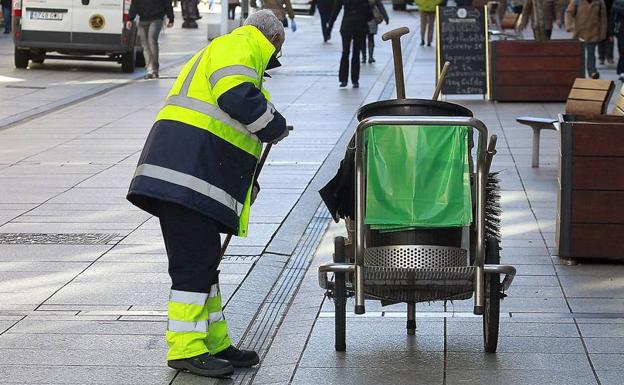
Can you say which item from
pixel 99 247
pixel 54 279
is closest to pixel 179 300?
pixel 54 279

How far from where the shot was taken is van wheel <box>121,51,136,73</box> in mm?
22634

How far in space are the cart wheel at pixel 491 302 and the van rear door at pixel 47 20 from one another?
16.9m

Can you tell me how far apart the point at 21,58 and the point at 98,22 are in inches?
65.9

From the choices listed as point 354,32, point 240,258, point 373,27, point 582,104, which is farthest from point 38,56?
point 240,258

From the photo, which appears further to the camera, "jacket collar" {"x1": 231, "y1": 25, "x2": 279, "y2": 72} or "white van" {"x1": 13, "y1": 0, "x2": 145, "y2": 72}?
"white van" {"x1": 13, "y1": 0, "x2": 145, "y2": 72}

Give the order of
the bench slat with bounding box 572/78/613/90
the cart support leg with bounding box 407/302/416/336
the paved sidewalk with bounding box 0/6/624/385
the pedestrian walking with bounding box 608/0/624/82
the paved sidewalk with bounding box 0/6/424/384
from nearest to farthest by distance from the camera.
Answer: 1. the paved sidewalk with bounding box 0/6/624/385
2. the paved sidewalk with bounding box 0/6/424/384
3. the cart support leg with bounding box 407/302/416/336
4. the bench slat with bounding box 572/78/613/90
5. the pedestrian walking with bounding box 608/0/624/82

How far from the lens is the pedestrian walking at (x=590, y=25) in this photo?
2039 centimetres

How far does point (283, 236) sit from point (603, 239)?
236 cm

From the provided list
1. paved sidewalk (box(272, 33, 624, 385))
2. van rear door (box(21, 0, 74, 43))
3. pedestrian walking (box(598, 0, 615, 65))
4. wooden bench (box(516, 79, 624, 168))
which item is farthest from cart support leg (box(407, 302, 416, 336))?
pedestrian walking (box(598, 0, 615, 65))

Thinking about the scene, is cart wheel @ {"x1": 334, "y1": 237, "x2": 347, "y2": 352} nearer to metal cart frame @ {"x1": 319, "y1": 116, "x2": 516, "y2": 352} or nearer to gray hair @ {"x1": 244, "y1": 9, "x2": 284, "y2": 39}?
metal cart frame @ {"x1": 319, "y1": 116, "x2": 516, "y2": 352}

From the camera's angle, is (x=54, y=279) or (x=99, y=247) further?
(x=99, y=247)

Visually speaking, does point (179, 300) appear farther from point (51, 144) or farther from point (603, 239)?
point (51, 144)

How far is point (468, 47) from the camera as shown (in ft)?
60.2

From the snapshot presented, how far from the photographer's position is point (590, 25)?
A: 20391mm
